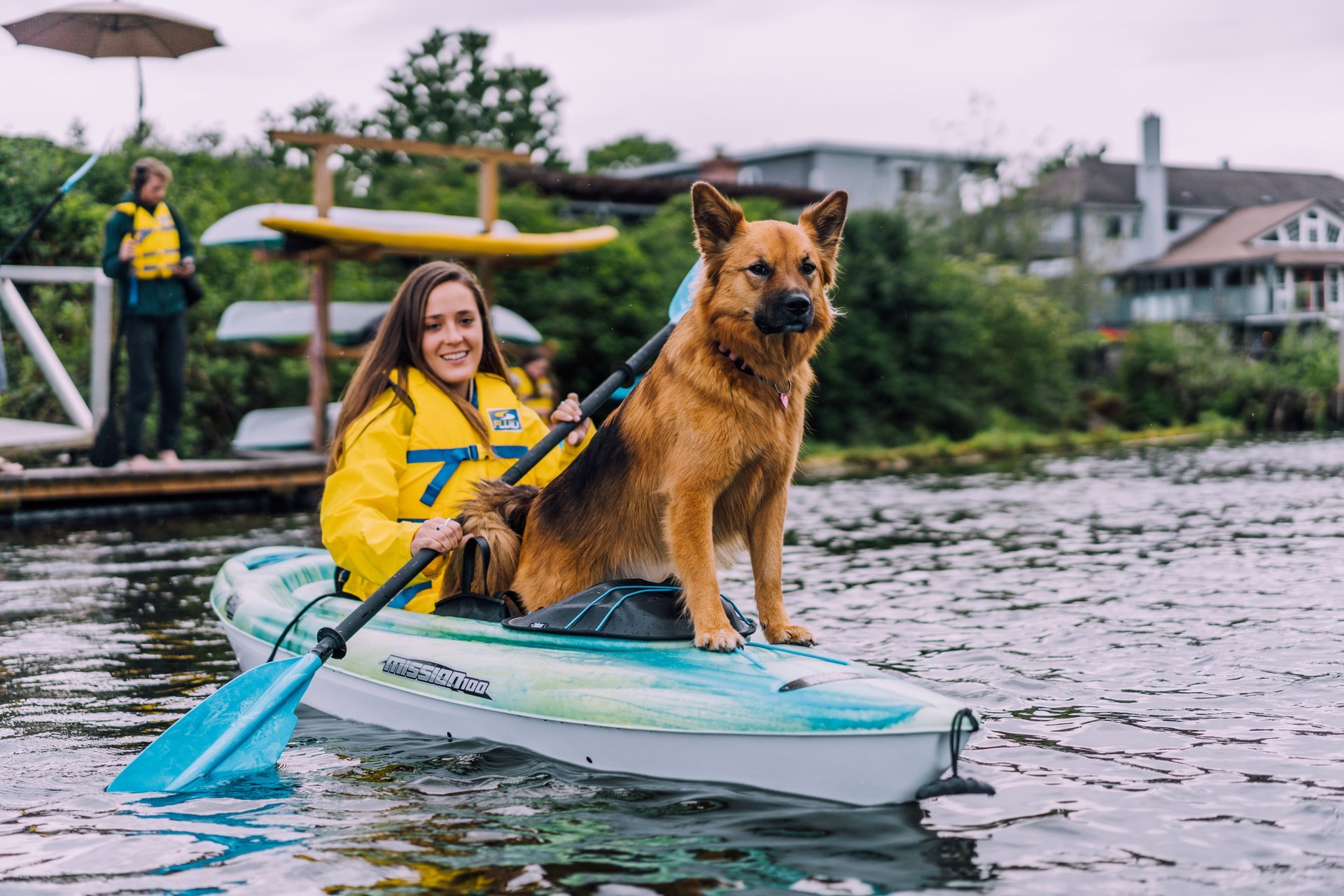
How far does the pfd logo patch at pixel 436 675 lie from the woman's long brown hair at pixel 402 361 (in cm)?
81

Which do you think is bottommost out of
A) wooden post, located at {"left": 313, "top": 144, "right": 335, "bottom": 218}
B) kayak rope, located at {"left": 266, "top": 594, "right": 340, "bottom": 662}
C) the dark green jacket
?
kayak rope, located at {"left": 266, "top": 594, "right": 340, "bottom": 662}

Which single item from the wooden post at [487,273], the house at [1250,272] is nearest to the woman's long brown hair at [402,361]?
the wooden post at [487,273]

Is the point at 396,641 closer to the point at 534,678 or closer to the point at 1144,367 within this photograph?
the point at 534,678

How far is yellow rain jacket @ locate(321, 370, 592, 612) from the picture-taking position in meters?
4.87

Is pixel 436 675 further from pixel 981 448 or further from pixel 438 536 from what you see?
pixel 981 448

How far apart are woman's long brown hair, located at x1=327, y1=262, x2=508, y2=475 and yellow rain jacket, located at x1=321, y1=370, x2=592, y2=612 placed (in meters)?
0.03

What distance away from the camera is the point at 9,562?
9445 millimetres

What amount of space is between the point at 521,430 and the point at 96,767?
1995 mm

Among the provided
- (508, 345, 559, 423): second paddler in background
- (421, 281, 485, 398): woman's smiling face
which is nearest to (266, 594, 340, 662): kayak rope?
(421, 281, 485, 398): woman's smiling face

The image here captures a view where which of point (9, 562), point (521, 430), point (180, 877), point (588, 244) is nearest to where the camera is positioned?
point (180, 877)

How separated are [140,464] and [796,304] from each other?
372 inches

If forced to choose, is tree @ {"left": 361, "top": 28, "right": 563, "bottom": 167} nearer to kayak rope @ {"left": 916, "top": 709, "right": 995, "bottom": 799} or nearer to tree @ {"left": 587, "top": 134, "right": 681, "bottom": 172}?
tree @ {"left": 587, "top": 134, "right": 681, "bottom": 172}

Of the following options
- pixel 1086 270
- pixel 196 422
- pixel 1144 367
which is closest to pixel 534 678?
pixel 196 422

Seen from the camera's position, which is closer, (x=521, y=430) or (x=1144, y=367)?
(x=521, y=430)
